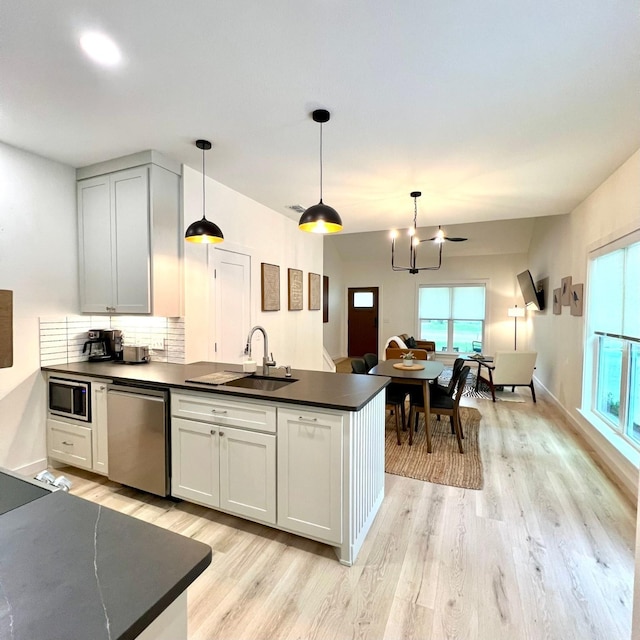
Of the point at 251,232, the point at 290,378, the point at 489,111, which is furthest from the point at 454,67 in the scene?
the point at 251,232

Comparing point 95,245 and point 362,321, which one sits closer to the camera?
point 95,245

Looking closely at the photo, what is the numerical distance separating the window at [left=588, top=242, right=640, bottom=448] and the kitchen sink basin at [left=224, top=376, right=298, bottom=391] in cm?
304

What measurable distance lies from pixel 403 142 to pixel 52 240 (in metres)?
3.09

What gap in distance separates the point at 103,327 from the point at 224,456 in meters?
2.13

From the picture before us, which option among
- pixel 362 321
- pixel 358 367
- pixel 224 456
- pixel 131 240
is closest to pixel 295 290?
pixel 358 367

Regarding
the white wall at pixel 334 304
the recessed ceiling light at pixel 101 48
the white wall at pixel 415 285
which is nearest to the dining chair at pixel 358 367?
the recessed ceiling light at pixel 101 48

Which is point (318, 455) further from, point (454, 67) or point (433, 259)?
point (433, 259)

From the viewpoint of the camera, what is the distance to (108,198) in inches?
121

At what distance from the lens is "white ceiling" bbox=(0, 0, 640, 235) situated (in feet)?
5.01

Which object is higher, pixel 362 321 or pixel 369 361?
pixel 362 321

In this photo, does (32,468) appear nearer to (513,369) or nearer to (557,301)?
(513,369)

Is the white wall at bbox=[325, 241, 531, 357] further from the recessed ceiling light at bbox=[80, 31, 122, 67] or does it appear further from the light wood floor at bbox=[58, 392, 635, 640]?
the recessed ceiling light at bbox=[80, 31, 122, 67]

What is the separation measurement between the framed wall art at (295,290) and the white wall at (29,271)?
8.35ft

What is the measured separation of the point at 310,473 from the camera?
1991mm
